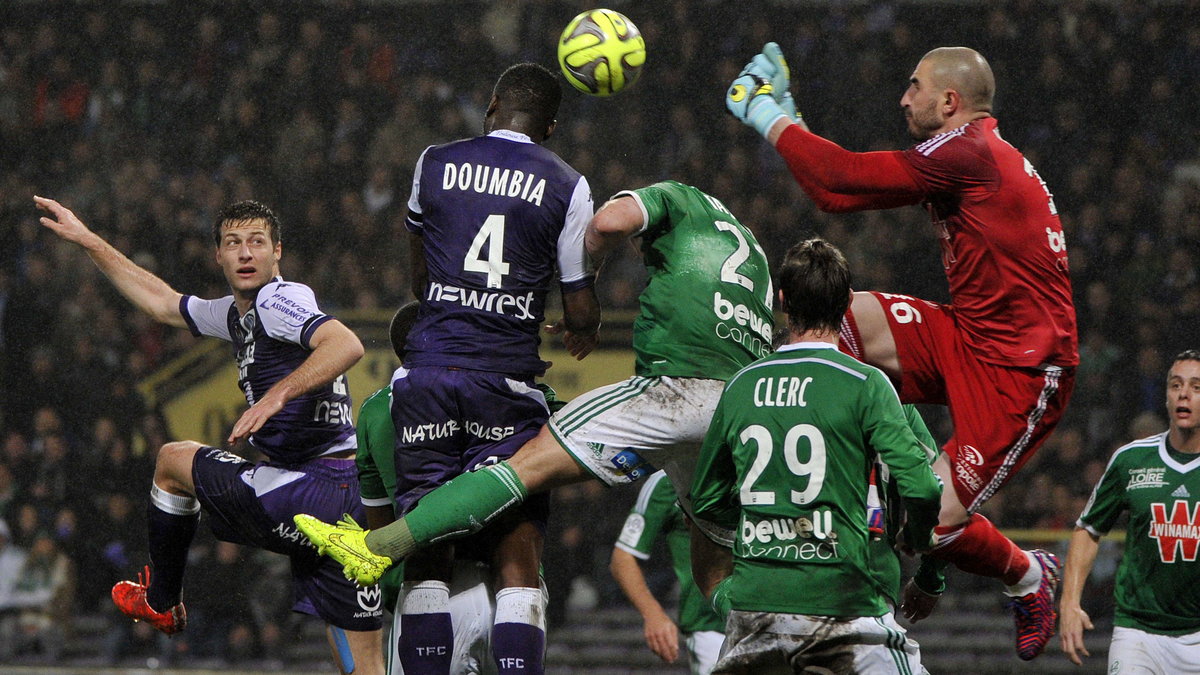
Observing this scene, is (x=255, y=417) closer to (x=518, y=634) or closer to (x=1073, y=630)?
(x=518, y=634)

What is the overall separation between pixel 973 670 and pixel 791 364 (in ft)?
23.1

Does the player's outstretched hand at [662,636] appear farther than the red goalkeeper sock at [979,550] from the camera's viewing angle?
Yes

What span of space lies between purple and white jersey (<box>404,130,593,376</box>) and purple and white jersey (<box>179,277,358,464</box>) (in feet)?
2.98

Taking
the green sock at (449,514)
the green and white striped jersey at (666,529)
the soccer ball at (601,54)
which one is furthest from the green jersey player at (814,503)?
the green and white striped jersey at (666,529)

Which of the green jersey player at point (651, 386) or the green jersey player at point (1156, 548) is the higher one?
the green jersey player at point (651, 386)

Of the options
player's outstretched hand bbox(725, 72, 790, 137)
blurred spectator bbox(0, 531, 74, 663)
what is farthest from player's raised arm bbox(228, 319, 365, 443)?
blurred spectator bbox(0, 531, 74, 663)

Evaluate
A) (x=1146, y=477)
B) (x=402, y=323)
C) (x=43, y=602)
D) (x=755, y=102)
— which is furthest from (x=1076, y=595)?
(x=43, y=602)

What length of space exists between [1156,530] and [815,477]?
11.2ft

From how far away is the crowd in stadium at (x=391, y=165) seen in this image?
11492 mm

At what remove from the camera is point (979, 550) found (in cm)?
521

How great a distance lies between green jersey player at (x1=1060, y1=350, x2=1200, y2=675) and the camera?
6605 millimetres

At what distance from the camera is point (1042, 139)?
12539 millimetres

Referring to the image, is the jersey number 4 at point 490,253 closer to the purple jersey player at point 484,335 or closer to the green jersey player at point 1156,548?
the purple jersey player at point 484,335

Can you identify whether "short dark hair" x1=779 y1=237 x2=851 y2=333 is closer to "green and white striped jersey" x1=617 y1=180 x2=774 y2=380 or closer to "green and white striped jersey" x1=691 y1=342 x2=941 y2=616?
"green and white striped jersey" x1=691 y1=342 x2=941 y2=616
